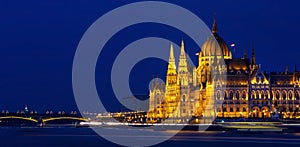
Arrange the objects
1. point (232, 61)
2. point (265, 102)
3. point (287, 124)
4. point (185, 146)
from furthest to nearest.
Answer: point (232, 61) → point (265, 102) → point (287, 124) → point (185, 146)

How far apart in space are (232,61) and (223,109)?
59.7 feet

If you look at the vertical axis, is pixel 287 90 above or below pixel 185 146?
above

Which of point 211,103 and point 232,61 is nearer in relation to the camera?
point 211,103

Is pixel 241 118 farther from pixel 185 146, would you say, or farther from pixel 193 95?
pixel 185 146

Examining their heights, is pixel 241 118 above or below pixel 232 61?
below

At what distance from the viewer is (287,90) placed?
584ft

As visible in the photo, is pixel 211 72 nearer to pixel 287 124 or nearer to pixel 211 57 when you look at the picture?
pixel 211 57

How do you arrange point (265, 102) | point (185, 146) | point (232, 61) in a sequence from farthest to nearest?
point (232, 61)
point (265, 102)
point (185, 146)

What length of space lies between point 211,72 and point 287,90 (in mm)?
19852

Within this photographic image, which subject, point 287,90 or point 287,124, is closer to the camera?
point 287,124

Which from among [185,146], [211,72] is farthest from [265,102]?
[185,146]

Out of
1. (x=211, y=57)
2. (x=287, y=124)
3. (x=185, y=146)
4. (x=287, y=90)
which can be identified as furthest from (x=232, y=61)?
(x=185, y=146)

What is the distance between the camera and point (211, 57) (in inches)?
7859

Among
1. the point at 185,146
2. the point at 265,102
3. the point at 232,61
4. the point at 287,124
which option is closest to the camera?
the point at 185,146
